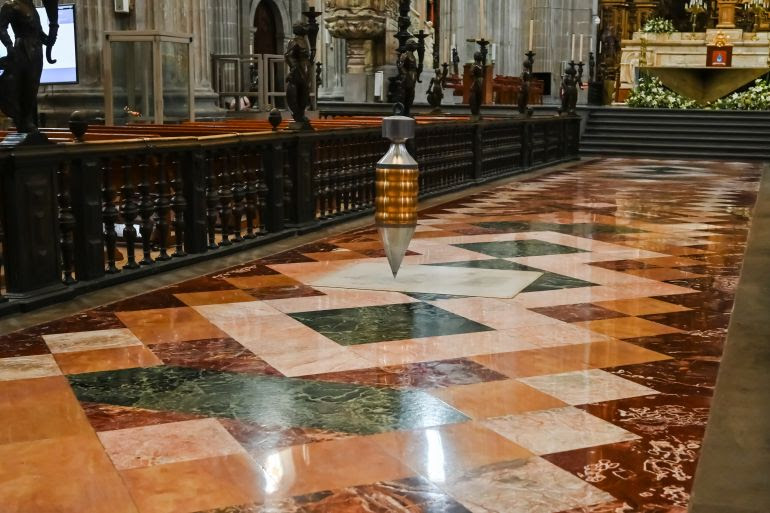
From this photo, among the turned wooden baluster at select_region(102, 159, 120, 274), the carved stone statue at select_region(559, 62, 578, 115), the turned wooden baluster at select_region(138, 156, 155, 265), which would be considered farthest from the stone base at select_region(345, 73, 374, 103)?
the turned wooden baluster at select_region(102, 159, 120, 274)

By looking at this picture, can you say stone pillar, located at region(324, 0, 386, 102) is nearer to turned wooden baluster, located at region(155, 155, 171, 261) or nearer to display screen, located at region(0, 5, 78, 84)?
display screen, located at region(0, 5, 78, 84)

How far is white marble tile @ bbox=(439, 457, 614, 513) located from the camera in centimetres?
260

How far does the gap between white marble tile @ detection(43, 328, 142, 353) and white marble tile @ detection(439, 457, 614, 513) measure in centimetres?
208

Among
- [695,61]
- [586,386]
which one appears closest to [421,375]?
[586,386]

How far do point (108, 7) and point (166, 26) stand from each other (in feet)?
2.81

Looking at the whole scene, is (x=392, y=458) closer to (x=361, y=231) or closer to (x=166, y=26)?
(x=361, y=231)

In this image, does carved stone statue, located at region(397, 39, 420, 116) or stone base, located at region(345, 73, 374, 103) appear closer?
carved stone statue, located at region(397, 39, 420, 116)

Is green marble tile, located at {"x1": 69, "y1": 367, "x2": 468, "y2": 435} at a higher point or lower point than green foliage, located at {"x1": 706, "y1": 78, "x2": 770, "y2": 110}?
lower

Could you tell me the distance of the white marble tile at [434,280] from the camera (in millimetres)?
5551

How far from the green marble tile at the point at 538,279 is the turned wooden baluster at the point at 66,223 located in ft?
7.64

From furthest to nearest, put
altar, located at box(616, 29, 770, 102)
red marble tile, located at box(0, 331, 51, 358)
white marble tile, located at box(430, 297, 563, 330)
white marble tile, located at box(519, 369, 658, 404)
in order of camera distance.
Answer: altar, located at box(616, 29, 770, 102) → white marble tile, located at box(430, 297, 563, 330) → red marble tile, located at box(0, 331, 51, 358) → white marble tile, located at box(519, 369, 658, 404)

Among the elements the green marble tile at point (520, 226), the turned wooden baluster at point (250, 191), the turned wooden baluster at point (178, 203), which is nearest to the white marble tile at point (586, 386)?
the turned wooden baluster at point (178, 203)

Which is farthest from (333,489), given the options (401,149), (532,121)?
(532,121)

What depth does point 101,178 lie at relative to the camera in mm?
5625
